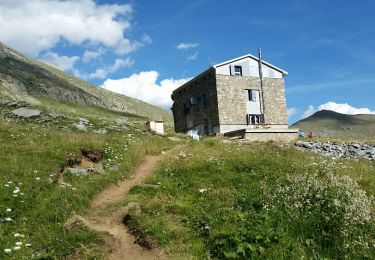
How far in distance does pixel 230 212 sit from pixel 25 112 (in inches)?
1041

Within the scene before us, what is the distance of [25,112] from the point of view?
34.2 meters

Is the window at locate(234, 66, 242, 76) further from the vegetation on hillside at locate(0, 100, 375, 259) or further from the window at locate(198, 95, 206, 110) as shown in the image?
the vegetation on hillside at locate(0, 100, 375, 259)

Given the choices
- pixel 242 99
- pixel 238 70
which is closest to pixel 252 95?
pixel 242 99

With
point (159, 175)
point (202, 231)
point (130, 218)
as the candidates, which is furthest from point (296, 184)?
point (159, 175)

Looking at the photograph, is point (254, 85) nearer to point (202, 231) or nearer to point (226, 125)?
point (226, 125)

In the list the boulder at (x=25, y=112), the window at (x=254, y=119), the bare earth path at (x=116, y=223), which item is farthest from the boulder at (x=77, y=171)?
the window at (x=254, y=119)

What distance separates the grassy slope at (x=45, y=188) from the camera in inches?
437

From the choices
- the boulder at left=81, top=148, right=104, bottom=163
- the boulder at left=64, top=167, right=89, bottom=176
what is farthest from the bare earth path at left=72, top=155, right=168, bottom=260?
the boulder at left=81, top=148, right=104, bottom=163

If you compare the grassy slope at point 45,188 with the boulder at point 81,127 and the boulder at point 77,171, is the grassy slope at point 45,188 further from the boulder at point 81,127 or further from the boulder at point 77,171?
the boulder at point 81,127

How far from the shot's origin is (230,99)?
52.2 m

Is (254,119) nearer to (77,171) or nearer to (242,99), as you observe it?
(242,99)

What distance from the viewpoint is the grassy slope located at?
36.4 ft

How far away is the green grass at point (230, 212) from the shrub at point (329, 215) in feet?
0.12

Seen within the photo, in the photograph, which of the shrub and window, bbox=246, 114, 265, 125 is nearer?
the shrub
